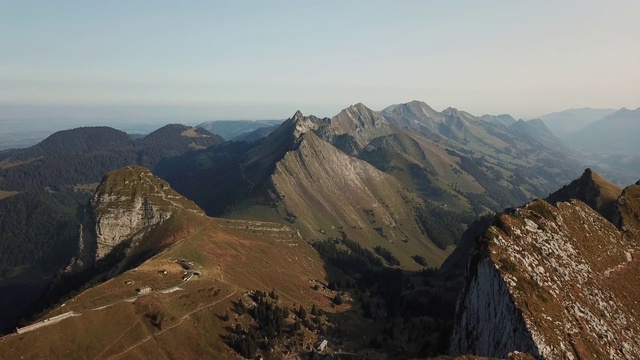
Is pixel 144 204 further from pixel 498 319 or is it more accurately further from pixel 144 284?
pixel 498 319

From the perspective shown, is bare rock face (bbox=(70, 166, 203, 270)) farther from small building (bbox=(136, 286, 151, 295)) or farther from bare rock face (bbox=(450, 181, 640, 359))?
bare rock face (bbox=(450, 181, 640, 359))

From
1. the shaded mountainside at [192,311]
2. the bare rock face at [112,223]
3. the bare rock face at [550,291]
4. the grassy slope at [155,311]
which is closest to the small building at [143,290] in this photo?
the shaded mountainside at [192,311]

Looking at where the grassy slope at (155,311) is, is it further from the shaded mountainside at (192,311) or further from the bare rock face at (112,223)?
the bare rock face at (112,223)

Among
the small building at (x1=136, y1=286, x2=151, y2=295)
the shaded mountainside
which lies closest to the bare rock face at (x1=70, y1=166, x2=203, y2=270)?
the shaded mountainside

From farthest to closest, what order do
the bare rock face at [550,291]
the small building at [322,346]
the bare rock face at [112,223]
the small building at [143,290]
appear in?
the bare rock face at [112,223] < the small building at [322,346] < the small building at [143,290] < the bare rock face at [550,291]

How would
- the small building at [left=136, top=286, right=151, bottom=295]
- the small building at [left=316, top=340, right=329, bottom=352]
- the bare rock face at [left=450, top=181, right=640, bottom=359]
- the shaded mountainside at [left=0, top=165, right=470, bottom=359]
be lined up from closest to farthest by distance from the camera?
the bare rock face at [left=450, top=181, right=640, bottom=359] → the shaded mountainside at [left=0, top=165, right=470, bottom=359] → the small building at [left=136, top=286, right=151, bottom=295] → the small building at [left=316, top=340, right=329, bottom=352]

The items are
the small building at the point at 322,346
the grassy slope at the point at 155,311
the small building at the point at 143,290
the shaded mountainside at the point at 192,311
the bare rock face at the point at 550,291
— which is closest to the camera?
the bare rock face at the point at 550,291

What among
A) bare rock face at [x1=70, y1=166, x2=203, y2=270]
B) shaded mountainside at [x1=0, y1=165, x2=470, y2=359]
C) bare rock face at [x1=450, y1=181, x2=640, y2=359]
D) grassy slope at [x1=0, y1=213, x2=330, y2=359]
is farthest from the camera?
bare rock face at [x1=70, y1=166, x2=203, y2=270]

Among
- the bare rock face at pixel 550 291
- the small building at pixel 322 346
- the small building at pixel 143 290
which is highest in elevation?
the bare rock face at pixel 550 291

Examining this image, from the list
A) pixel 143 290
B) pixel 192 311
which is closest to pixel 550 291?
pixel 192 311
